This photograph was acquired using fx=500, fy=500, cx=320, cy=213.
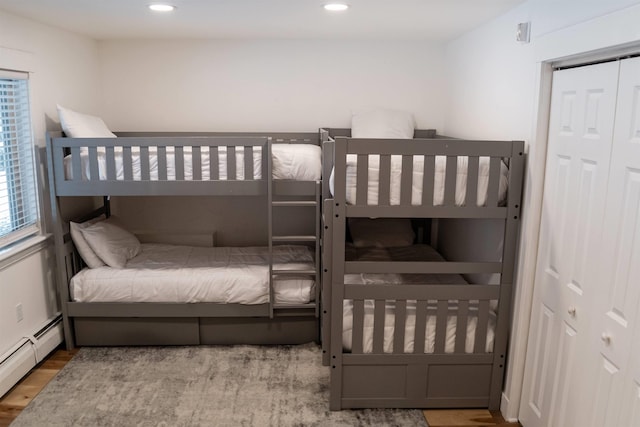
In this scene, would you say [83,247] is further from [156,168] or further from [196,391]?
[196,391]

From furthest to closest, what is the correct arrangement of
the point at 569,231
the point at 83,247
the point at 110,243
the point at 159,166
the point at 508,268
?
the point at 110,243, the point at 83,247, the point at 159,166, the point at 508,268, the point at 569,231

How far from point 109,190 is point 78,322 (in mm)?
948

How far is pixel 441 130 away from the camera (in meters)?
4.13

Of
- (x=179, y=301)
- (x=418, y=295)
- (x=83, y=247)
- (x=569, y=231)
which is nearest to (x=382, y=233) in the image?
(x=418, y=295)

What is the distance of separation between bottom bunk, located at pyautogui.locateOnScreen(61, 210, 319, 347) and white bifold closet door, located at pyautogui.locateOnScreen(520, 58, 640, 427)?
1.53 metres

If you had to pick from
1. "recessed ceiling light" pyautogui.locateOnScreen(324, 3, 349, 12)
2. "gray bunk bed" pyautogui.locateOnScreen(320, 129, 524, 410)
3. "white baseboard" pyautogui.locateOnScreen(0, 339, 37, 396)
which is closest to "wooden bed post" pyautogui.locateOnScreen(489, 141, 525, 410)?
"gray bunk bed" pyautogui.locateOnScreen(320, 129, 524, 410)

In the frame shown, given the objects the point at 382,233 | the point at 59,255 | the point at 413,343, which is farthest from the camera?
the point at 382,233

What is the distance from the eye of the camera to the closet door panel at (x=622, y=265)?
5.61ft

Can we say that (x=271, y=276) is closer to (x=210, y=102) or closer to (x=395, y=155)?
(x=395, y=155)

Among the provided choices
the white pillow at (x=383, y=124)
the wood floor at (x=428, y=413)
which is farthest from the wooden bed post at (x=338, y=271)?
the white pillow at (x=383, y=124)

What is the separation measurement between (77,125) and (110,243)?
2.68 ft

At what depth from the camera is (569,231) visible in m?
2.14

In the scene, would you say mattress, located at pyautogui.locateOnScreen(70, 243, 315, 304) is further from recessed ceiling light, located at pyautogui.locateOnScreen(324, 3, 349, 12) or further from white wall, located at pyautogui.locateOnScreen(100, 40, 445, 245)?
recessed ceiling light, located at pyautogui.locateOnScreen(324, 3, 349, 12)

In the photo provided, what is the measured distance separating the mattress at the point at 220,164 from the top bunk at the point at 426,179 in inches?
30.6
